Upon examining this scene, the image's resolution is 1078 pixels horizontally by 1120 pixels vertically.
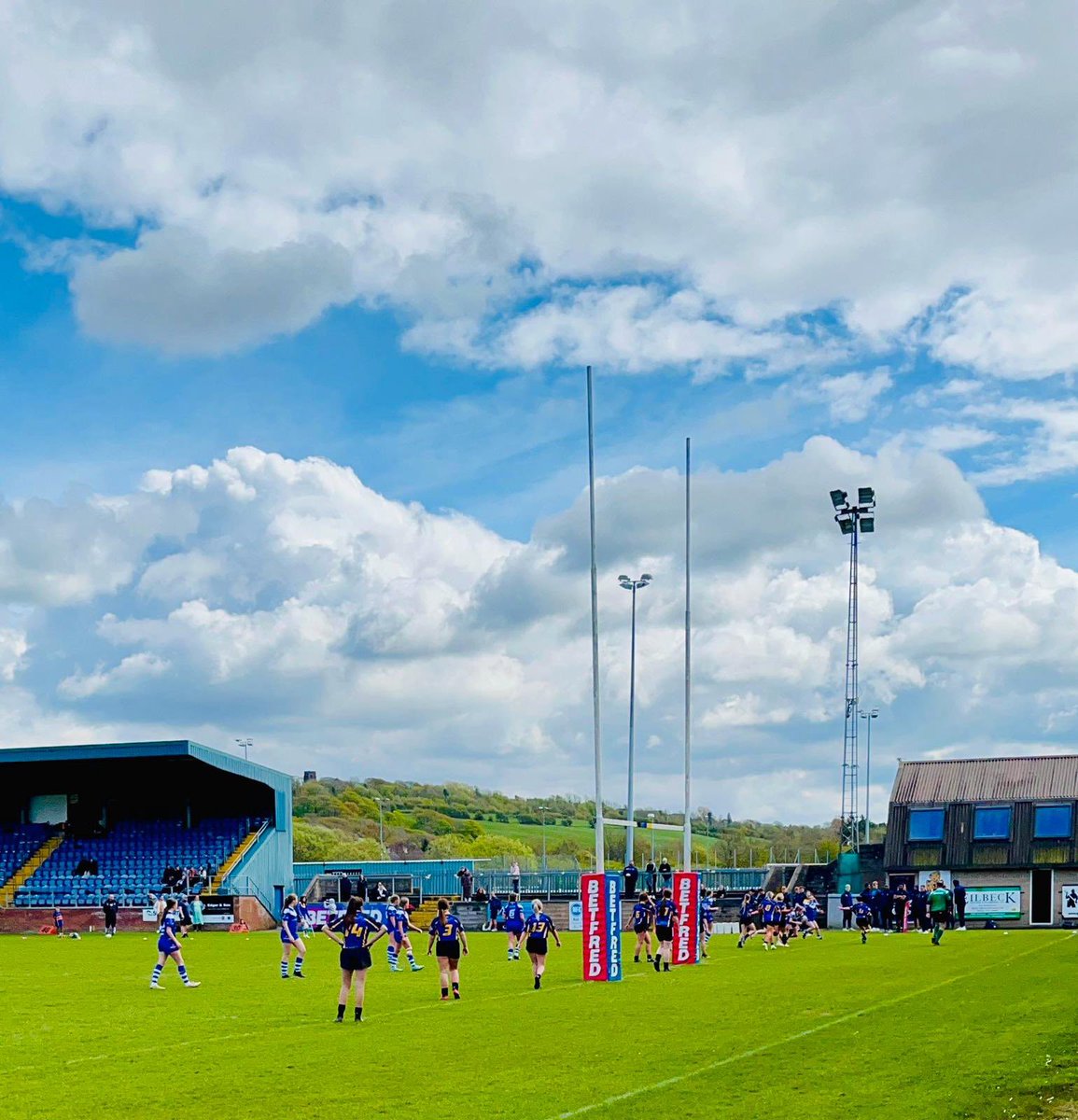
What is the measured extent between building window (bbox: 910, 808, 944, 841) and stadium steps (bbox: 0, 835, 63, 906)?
43.0 m

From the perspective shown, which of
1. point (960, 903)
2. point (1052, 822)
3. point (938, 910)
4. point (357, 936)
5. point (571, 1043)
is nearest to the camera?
point (571, 1043)

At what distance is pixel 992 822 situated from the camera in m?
73.6

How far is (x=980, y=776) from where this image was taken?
76812 millimetres

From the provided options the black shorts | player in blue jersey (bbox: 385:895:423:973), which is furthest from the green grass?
the black shorts

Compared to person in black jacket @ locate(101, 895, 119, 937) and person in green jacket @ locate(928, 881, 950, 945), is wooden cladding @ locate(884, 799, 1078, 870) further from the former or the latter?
person in black jacket @ locate(101, 895, 119, 937)

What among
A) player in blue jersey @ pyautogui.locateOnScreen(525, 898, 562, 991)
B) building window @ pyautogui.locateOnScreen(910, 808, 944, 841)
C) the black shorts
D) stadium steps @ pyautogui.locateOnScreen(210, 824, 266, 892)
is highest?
the black shorts

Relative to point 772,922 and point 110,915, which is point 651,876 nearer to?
point 772,922

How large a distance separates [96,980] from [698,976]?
14.9 metres

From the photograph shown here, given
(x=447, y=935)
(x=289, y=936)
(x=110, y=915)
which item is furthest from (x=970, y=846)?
(x=447, y=935)

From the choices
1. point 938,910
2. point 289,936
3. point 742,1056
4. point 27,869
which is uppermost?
point 742,1056

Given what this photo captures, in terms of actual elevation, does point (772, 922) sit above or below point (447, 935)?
below

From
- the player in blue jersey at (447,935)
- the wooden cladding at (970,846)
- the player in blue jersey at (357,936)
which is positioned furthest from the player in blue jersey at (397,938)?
the wooden cladding at (970,846)

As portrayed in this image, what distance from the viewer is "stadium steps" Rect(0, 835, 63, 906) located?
247ft

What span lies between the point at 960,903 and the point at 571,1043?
158 feet
